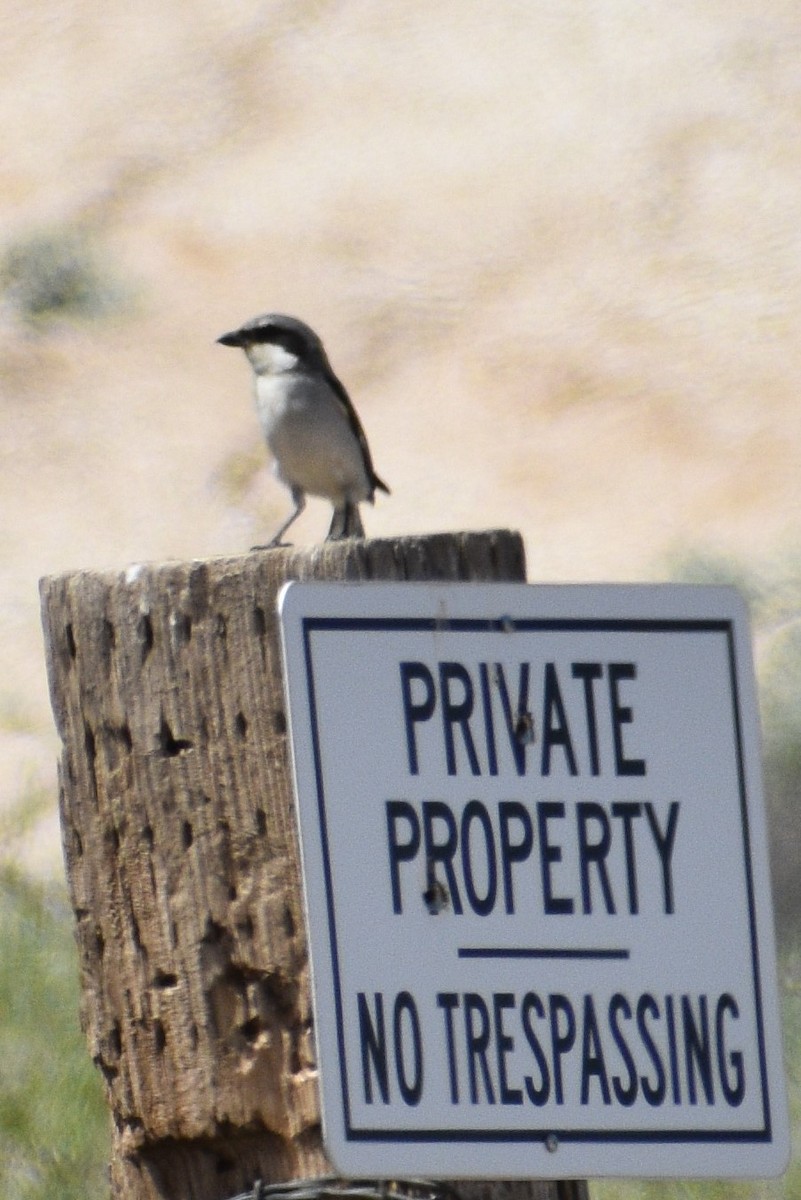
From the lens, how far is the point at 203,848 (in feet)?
7.34

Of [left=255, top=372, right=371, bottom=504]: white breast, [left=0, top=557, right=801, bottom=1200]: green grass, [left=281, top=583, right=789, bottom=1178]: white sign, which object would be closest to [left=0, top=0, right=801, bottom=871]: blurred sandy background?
[left=0, top=557, right=801, bottom=1200]: green grass

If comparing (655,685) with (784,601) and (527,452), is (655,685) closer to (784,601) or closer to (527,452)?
(784,601)

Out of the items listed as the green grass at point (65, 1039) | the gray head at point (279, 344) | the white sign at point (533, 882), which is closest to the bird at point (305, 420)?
the gray head at point (279, 344)

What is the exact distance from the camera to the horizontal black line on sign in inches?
75.3

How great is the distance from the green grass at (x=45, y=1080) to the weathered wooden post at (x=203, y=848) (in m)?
3.08

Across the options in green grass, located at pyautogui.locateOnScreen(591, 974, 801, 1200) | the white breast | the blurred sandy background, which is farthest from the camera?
the blurred sandy background

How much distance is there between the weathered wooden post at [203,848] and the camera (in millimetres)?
2199

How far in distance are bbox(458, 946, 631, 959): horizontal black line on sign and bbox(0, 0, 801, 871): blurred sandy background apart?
9382 millimetres

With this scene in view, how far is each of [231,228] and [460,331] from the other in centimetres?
245

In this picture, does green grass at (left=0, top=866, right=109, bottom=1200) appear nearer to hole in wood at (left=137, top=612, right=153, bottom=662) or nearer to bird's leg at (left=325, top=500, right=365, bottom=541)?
bird's leg at (left=325, top=500, right=365, bottom=541)

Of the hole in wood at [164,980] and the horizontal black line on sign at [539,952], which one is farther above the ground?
the horizontal black line on sign at [539,952]

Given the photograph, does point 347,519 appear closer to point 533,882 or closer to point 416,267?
point 533,882

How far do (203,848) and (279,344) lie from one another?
6044 millimetres

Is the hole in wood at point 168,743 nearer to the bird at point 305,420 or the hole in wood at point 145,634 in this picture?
the hole in wood at point 145,634
